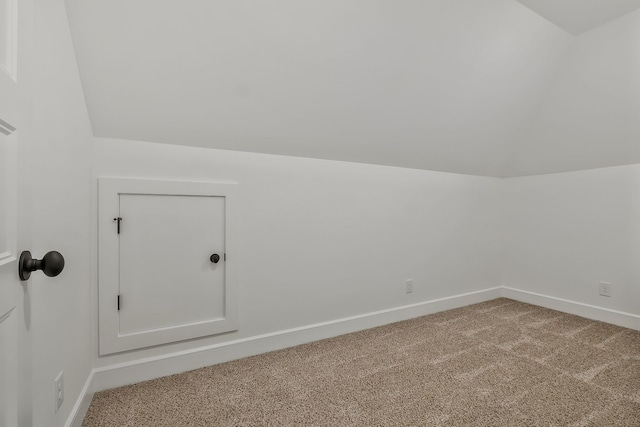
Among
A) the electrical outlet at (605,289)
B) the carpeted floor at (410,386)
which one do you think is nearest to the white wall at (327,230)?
the carpeted floor at (410,386)

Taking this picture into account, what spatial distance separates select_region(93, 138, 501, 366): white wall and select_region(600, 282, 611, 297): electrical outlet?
1049mm

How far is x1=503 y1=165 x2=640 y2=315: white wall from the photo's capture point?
9.25ft

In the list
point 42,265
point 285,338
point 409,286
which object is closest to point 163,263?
point 285,338

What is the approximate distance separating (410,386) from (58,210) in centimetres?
197

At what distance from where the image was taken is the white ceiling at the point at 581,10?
207 cm

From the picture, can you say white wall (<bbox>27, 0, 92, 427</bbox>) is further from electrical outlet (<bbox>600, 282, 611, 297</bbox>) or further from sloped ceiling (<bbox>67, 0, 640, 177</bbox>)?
electrical outlet (<bbox>600, 282, 611, 297</bbox>)

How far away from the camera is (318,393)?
177 centimetres

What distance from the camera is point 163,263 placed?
1.96m

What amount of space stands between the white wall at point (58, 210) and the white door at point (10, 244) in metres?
0.30

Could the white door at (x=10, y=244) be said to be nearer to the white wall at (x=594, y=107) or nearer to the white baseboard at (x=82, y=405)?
the white baseboard at (x=82, y=405)

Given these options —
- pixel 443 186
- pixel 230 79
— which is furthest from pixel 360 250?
pixel 230 79

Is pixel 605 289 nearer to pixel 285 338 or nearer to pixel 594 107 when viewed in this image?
pixel 594 107

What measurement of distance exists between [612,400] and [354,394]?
1389 millimetres

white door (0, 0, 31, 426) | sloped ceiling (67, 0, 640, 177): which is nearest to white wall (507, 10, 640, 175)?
sloped ceiling (67, 0, 640, 177)
